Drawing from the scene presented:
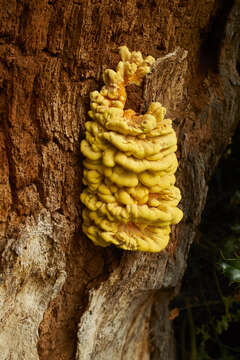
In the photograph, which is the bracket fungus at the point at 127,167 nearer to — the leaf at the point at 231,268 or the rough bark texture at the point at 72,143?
the rough bark texture at the point at 72,143

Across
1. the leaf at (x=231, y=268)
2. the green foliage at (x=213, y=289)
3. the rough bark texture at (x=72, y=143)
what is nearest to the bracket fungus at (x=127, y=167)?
the rough bark texture at (x=72, y=143)

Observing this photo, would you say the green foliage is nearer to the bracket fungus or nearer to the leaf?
the leaf

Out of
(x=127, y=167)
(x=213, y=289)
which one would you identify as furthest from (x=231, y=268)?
(x=213, y=289)

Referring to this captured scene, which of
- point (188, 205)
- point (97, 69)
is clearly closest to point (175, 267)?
point (188, 205)

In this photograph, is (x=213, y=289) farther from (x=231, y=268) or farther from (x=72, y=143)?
(x=72, y=143)

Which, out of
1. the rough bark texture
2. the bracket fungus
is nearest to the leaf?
the rough bark texture
